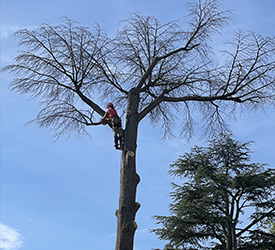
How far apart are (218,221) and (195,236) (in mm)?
1032

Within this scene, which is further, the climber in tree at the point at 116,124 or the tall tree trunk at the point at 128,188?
the climber in tree at the point at 116,124

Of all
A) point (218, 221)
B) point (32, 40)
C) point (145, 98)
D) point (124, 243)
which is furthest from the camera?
point (218, 221)

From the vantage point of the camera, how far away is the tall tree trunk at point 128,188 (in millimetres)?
7293

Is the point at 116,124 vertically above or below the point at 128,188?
above

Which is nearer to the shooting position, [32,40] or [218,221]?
[32,40]

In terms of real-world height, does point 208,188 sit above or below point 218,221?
above

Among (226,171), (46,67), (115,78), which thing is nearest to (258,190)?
(226,171)

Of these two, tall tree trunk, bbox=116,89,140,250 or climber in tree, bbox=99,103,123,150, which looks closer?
tall tree trunk, bbox=116,89,140,250

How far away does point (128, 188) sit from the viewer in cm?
769

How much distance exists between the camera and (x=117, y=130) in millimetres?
8398

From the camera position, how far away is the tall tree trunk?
729cm

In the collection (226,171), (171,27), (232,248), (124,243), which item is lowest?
(124,243)

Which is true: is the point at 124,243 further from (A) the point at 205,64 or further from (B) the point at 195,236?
(B) the point at 195,236

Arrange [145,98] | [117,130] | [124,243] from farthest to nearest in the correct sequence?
[145,98] < [117,130] < [124,243]
